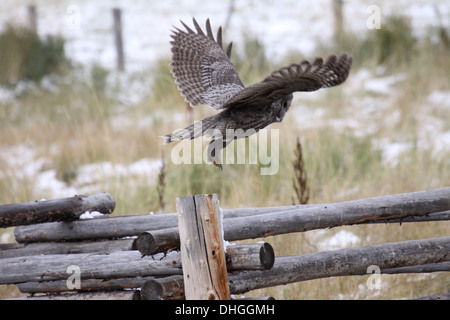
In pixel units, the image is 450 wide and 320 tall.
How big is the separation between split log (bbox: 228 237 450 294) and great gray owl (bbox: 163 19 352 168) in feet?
2.65

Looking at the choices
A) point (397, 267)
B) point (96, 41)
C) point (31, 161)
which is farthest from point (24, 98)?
point (397, 267)

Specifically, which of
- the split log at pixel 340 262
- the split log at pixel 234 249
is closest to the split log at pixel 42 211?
the split log at pixel 234 249

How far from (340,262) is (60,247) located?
171cm

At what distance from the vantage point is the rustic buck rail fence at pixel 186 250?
2723 mm

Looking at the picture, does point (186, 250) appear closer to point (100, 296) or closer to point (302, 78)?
point (100, 296)

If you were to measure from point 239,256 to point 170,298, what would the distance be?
378 mm

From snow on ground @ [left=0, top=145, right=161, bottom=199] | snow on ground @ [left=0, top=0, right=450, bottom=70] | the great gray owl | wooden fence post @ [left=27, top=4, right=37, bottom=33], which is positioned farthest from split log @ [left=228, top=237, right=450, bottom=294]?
wooden fence post @ [left=27, top=4, right=37, bottom=33]

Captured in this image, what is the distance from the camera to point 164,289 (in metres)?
2.71

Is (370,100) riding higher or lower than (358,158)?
higher

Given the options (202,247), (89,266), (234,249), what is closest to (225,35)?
(89,266)

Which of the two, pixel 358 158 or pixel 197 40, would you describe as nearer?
pixel 197 40

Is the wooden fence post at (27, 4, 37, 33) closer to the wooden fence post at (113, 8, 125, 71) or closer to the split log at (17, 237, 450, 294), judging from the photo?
the wooden fence post at (113, 8, 125, 71)
